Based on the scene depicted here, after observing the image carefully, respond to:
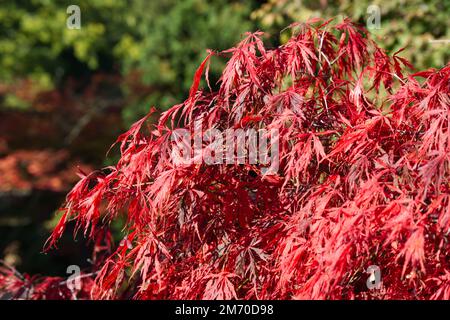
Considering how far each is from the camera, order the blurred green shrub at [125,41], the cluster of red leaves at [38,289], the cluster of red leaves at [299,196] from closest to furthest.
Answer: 1. the cluster of red leaves at [299,196]
2. the cluster of red leaves at [38,289]
3. the blurred green shrub at [125,41]

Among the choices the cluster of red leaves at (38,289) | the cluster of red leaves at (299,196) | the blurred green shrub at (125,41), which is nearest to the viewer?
the cluster of red leaves at (299,196)

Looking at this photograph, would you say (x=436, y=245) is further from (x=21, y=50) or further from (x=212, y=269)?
(x=21, y=50)

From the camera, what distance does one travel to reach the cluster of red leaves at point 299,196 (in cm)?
225

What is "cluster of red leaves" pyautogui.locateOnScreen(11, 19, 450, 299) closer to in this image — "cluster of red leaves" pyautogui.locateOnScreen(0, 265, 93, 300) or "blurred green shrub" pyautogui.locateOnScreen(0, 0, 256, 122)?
"cluster of red leaves" pyautogui.locateOnScreen(0, 265, 93, 300)

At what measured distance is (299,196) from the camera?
2656 mm

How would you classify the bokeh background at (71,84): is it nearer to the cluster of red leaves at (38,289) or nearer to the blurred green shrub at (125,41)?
the blurred green shrub at (125,41)

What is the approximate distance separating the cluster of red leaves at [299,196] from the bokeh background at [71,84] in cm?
367

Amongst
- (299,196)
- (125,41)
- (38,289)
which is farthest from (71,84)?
(299,196)

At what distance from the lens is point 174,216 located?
2695 mm

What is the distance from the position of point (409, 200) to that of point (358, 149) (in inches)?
14.2

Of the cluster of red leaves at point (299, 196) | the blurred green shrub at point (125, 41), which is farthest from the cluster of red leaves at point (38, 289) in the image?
the blurred green shrub at point (125, 41)

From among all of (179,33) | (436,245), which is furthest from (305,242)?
(179,33)

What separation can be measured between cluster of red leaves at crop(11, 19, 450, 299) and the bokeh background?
367 centimetres

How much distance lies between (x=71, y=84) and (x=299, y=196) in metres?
9.06
